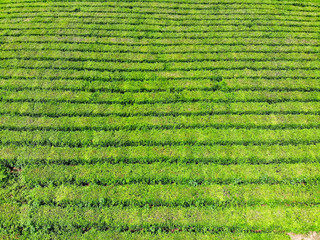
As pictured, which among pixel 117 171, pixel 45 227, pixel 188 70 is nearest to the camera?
pixel 45 227

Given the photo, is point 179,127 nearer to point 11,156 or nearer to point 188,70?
point 188,70

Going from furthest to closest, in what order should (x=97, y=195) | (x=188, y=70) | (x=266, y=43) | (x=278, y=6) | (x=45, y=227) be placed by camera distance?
1. (x=278, y=6)
2. (x=266, y=43)
3. (x=188, y=70)
4. (x=97, y=195)
5. (x=45, y=227)

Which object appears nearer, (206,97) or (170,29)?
(206,97)

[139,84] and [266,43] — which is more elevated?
[266,43]

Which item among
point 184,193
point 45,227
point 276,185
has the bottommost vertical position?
point 45,227

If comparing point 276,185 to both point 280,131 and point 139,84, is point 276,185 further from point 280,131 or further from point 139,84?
point 139,84

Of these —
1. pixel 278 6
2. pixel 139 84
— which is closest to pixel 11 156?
pixel 139 84
